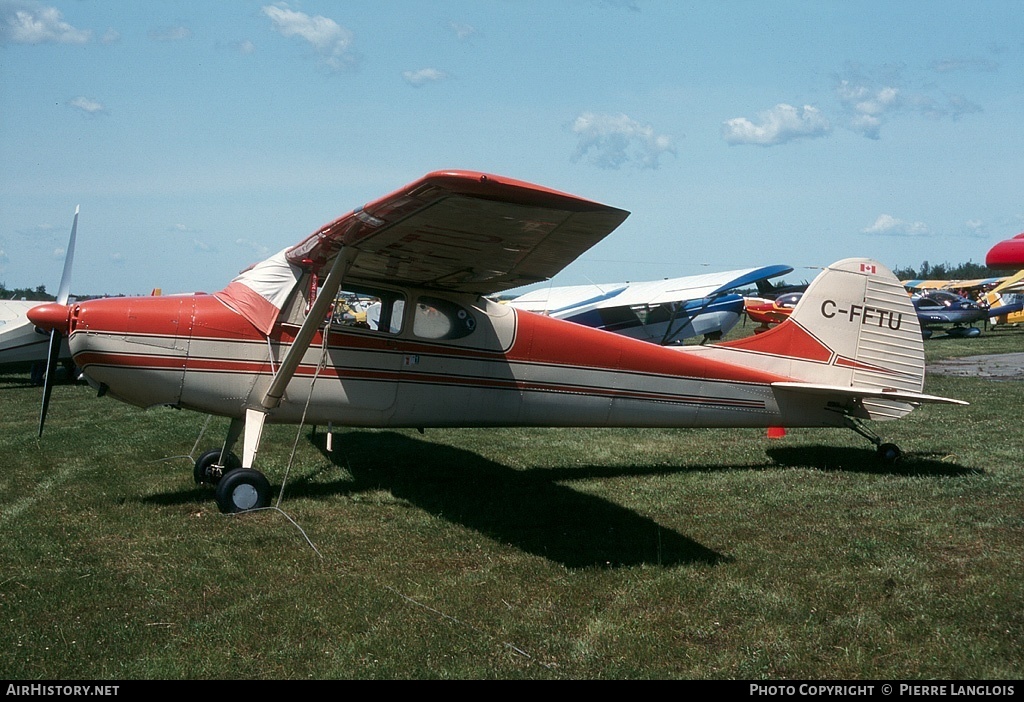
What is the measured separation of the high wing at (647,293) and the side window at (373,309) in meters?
12.7

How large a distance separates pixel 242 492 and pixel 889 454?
618cm

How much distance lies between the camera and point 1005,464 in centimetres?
809

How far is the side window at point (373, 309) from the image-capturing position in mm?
7207

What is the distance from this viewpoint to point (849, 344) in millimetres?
8586

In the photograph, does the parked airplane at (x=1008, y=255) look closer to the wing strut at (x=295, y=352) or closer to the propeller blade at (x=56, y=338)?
the wing strut at (x=295, y=352)

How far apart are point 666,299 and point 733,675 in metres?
16.0

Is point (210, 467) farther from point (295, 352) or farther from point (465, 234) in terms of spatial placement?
point (465, 234)

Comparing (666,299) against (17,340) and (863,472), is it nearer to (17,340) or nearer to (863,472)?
(863,472)

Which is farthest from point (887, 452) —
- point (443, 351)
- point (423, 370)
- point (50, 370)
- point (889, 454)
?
point (50, 370)

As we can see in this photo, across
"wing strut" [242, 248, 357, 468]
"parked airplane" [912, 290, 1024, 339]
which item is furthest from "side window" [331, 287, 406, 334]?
"parked airplane" [912, 290, 1024, 339]

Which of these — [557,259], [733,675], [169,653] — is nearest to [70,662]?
[169,653]

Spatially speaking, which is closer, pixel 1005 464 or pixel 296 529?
pixel 296 529

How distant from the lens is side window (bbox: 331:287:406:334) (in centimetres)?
721

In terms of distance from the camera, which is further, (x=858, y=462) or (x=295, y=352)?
(x=858, y=462)
